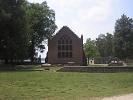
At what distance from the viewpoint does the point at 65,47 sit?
291ft

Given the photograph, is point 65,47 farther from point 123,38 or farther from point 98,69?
point 98,69

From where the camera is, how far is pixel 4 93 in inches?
828

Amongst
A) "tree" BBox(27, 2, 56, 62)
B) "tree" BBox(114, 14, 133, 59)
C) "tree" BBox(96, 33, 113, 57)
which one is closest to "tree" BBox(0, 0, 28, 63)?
"tree" BBox(27, 2, 56, 62)

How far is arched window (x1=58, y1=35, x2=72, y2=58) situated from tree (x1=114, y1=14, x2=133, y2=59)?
1953 centimetres

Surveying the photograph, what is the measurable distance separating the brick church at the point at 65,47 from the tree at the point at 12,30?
2499 cm

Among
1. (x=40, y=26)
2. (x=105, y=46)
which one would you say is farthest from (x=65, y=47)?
(x=105, y=46)

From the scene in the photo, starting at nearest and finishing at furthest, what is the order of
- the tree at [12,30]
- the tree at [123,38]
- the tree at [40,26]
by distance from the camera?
1. the tree at [12,30]
2. the tree at [40,26]
3. the tree at [123,38]

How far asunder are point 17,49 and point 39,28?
34.8m

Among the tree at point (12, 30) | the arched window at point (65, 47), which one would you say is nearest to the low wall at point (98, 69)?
the tree at point (12, 30)

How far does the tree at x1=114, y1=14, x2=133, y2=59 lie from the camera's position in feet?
337

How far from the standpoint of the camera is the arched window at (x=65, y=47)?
→ 8812 centimetres

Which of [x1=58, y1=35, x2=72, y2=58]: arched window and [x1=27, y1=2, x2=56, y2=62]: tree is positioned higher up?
[x1=27, y1=2, x2=56, y2=62]: tree

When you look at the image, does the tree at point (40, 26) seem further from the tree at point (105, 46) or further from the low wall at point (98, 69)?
the tree at point (105, 46)

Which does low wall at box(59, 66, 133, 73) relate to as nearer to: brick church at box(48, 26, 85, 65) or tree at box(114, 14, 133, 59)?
brick church at box(48, 26, 85, 65)
